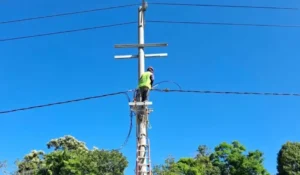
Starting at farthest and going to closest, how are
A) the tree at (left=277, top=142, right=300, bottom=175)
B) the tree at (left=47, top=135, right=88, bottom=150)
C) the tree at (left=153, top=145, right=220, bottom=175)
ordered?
the tree at (left=47, top=135, right=88, bottom=150), the tree at (left=277, top=142, right=300, bottom=175), the tree at (left=153, top=145, right=220, bottom=175)

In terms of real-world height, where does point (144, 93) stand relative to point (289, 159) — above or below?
below

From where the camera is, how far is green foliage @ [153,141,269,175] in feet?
145

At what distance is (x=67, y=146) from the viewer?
59.2 metres

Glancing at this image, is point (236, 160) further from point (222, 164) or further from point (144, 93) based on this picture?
point (144, 93)

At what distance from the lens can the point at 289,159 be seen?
50.5 m

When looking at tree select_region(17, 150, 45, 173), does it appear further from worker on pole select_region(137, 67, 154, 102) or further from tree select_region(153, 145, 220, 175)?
worker on pole select_region(137, 67, 154, 102)

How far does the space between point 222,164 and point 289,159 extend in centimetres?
850

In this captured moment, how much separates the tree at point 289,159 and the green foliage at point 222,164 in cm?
439

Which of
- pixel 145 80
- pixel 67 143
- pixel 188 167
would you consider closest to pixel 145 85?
pixel 145 80

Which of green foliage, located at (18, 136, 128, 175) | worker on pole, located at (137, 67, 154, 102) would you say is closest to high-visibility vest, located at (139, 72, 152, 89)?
worker on pole, located at (137, 67, 154, 102)

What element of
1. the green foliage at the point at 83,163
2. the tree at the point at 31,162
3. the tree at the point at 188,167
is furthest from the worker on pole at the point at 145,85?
the tree at the point at 31,162

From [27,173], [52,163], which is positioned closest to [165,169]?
[52,163]

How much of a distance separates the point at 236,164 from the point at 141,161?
3909 centimetres

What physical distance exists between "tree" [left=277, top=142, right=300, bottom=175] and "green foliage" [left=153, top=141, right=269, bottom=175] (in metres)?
4.39
